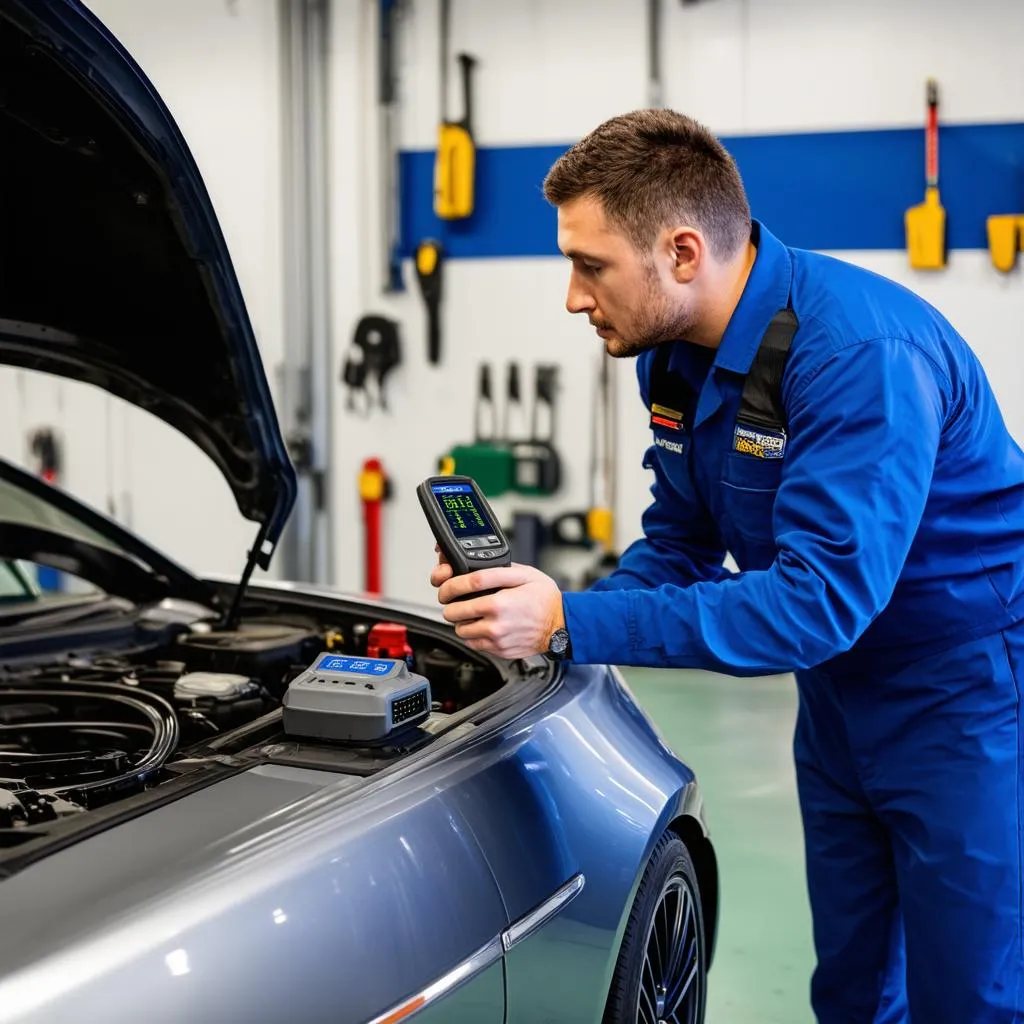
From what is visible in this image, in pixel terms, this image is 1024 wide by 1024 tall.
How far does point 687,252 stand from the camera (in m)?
1.66

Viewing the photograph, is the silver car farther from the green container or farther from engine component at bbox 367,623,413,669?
the green container

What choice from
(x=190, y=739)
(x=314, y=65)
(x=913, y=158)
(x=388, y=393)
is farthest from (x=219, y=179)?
(x=190, y=739)

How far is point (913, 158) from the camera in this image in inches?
188

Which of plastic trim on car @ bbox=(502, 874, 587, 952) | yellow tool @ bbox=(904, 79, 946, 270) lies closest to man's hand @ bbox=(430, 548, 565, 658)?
plastic trim on car @ bbox=(502, 874, 587, 952)

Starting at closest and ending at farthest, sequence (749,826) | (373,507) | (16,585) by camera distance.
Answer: (16,585)
(749,826)
(373,507)

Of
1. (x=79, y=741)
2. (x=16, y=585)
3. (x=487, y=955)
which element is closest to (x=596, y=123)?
(x=16, y=585)

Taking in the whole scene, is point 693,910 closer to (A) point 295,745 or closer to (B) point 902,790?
(B) point 902,790

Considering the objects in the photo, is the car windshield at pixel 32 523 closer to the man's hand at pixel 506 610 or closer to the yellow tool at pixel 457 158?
the man's hand at pixel 506 610

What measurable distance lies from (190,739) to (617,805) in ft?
1.97

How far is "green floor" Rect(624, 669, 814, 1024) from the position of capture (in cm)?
256

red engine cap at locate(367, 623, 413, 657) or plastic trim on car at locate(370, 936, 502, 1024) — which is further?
red engine cap at locate(367, 623, 413, 657)

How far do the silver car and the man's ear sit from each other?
2.00ft

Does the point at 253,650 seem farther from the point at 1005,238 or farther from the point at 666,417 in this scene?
the point at 1005,238

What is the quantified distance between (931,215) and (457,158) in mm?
1890
